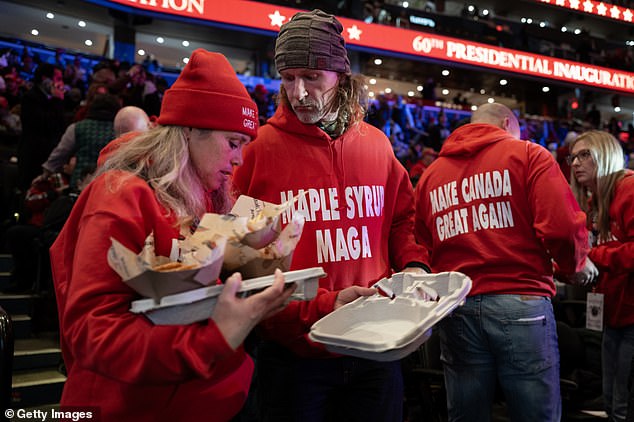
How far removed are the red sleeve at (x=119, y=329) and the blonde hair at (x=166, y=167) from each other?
0.14 metres

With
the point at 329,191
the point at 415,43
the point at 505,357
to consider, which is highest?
the point at 415,43

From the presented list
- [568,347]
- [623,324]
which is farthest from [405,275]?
[568,347]

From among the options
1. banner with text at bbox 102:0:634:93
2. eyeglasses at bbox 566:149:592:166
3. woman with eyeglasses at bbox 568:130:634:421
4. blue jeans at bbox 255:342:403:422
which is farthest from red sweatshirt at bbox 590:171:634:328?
banner with text at bbox 102:0:634:93

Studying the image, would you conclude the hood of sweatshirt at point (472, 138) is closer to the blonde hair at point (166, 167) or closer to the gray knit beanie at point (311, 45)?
the gray knit beanie at point (311, 45)

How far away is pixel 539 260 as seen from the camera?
208cm

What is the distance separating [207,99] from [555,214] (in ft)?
4.66

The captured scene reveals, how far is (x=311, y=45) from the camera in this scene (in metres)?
1.59

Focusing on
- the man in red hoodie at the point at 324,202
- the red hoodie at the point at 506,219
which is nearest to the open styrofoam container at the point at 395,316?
the man in red hoodie at the point at 324,202

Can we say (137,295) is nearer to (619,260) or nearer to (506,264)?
(506,264)

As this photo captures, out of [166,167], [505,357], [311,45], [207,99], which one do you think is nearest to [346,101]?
[311,45]

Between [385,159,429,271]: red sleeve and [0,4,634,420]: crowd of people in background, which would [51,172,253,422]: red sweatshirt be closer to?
[0,4,634,420]: crowd of people in background

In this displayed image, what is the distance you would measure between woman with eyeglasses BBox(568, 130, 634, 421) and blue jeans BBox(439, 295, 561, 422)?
32.1 inches

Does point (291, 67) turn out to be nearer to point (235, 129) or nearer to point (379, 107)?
point (235, 129)

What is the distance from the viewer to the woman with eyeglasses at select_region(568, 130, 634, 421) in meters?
2.58
